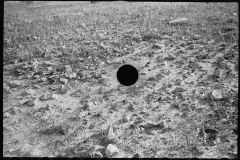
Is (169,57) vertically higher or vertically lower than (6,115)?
higher

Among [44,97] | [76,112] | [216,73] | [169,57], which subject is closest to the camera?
[76,112]

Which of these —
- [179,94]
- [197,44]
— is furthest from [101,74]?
[197,44]

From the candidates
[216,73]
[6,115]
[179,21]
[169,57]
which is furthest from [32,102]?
[179,21]

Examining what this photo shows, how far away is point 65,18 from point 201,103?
3.27 metres

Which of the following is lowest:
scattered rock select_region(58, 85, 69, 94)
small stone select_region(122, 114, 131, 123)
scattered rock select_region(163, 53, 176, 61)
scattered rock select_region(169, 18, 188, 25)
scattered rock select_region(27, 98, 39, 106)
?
small stone select_region(122, 114, 131, 123)

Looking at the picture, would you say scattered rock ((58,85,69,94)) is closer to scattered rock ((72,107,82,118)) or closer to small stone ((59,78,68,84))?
small stone ((59,78,68,84))

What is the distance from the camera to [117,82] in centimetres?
443

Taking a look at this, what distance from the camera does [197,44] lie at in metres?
5.41

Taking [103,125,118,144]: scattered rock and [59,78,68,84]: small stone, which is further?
[59,78,68,84]: small stone

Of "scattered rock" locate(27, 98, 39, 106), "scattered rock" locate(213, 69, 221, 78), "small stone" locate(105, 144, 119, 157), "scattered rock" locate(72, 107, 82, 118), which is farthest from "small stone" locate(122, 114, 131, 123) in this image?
"scattered rock" locate(213, 69, 221, 78)

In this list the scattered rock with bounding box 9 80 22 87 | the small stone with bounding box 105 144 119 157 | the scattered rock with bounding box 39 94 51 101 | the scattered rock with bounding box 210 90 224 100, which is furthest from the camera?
the scattered rock with bounding box 9 80 22 87

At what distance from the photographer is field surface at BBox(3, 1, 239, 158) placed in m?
3.47

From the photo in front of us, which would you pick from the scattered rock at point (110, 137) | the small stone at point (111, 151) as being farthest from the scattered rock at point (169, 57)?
the small stone at point (111, 151)

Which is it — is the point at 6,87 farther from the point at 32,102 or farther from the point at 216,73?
the point at 216,73
